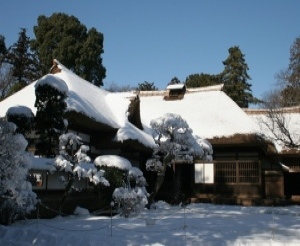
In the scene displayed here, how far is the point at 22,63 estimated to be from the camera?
32.5 metres

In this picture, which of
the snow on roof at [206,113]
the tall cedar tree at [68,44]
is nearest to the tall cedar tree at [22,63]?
the tall cedar tree at [68,44]

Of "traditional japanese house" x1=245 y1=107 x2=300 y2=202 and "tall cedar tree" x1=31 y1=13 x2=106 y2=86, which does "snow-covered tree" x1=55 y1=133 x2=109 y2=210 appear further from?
"tall cedar tree" x1=31 y1=13 x2=106 y2=86

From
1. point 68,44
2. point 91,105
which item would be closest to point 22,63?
point 68,44

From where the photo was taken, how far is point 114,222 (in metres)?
11.2

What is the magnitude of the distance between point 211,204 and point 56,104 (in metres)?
9.81

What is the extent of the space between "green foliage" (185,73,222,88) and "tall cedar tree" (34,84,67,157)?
2897 centimetres

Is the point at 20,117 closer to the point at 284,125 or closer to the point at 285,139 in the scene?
the point at 285,139

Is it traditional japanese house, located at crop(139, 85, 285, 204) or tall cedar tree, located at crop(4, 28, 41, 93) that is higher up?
tall cedar tree, located at crop(4, 28, 41, 93)

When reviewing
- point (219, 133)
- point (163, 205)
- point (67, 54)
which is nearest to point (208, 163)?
point (219, 133)

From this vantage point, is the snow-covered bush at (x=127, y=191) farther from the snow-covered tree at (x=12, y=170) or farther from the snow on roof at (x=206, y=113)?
the snow on roof at (x=206, y=113)

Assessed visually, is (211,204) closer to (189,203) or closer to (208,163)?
(189,203)

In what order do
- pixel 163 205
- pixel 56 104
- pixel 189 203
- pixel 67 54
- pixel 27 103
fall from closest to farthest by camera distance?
pixel 56 104 < pixel 27 103 < pixel 163 205 < pixel 189 203 < pixel 67 54

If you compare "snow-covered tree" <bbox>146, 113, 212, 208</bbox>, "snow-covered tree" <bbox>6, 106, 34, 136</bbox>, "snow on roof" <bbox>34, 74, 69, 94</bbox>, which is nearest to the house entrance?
"snow-covered tree" <bbox>146, 113, 212, 208</bbox>

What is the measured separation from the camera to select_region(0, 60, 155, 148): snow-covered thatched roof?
1515 cm
